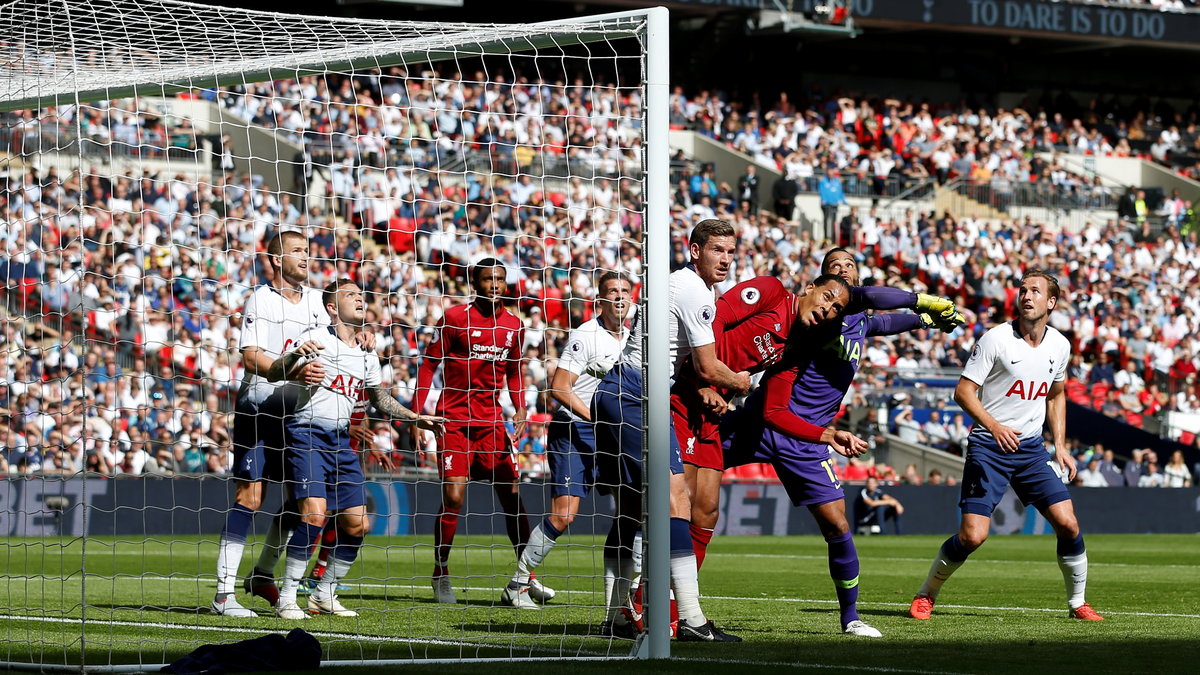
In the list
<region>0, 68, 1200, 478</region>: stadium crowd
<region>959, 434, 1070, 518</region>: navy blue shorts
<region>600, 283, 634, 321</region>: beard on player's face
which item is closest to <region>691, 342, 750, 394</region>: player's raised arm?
<region>600, 283, 634, 321</region>: beard on player's face

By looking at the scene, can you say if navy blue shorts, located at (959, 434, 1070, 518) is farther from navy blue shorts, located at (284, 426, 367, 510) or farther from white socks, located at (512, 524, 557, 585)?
navy blue shorts, located at (284, 426, 367, 510)

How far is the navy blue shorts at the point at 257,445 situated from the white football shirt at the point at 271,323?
0.14 m

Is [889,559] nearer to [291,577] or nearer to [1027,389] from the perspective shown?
[1027,389]

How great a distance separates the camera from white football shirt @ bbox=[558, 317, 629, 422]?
10.5 m

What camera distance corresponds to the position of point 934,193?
34969 millimetres

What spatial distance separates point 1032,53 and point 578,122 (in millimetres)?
18162

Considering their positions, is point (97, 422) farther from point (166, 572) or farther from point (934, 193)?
point (934, 193)

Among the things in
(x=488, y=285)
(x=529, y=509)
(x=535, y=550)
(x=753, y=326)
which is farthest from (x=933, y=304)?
(x=529, y=509)

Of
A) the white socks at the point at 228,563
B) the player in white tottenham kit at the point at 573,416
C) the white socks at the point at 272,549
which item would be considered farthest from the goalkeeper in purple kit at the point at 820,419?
the white socks at the point at 272,549

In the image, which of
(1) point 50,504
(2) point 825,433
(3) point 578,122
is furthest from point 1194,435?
(2) point 825,433

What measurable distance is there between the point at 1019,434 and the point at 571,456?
302cm

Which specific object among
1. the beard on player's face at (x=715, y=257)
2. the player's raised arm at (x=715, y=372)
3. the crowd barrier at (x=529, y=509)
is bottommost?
the crowd barrier at (x=529, y=509)

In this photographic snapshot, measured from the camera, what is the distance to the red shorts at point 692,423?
816 centimetres

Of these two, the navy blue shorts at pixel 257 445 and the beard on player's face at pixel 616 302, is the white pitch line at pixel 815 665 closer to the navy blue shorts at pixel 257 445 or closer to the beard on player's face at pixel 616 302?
the beard on player's face at pixel 616 302
